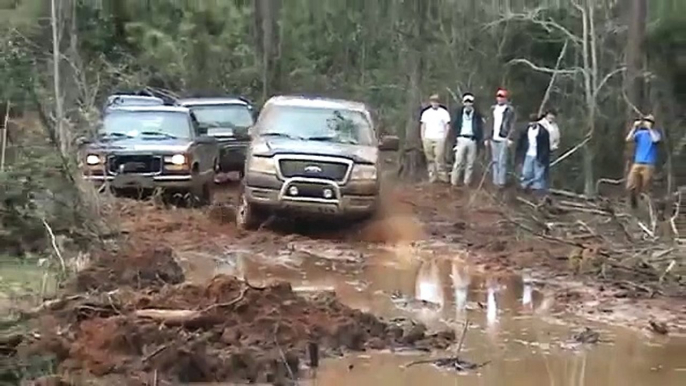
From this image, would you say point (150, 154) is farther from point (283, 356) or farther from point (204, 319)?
point (283, 356)

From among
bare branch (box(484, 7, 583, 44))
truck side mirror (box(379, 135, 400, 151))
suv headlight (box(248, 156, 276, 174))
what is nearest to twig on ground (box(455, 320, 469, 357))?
suv headlight (box(248, 156, 276, 174))

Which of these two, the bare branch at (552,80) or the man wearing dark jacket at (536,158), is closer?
the man wearing dark jacket at (536,158)

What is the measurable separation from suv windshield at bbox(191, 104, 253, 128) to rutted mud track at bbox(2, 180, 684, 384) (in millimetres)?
8687

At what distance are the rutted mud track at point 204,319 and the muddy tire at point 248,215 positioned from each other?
1.23 m

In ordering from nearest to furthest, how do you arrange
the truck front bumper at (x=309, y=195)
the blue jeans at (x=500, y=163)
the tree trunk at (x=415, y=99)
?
1. the truck front bumper at (x=309, y=195)
2. the blue jeans at (x=500, y=163)
3. the tree trunk at (x=415, y=99)

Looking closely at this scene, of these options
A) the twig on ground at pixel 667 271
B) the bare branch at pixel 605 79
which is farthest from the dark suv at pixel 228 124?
the twig on ground at pixel 667 271

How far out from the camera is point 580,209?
15.6m

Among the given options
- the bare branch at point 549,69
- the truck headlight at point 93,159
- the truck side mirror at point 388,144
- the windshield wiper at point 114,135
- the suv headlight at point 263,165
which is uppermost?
the bare branch at point 549,69

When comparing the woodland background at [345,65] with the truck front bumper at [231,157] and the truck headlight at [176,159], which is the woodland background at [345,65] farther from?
the truck front bumper at [231,157]

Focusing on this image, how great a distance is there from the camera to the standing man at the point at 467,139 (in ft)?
73.6

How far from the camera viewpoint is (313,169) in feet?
54.1

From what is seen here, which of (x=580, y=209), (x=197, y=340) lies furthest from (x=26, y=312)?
(x=580, y=209)

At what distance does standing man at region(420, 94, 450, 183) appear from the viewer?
23.6 meters

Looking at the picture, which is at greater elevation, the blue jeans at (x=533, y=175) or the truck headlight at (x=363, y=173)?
the truck headlight at (x=363, y=173)
